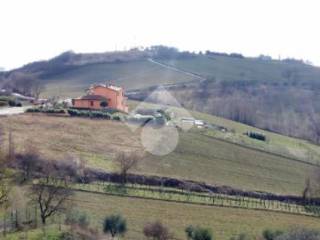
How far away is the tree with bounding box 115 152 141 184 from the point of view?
40.4m

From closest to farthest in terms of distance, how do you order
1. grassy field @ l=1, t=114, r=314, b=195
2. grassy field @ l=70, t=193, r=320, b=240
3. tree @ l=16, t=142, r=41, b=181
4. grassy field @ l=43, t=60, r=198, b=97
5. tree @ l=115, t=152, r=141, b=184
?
1. grassy field @ l=70, t=193, r=320, b=240
2. tree @ l=16, t=142, r=41, b=181
3. tree @ l=115, t=152, r=141, b=184
4. grassy field @ l=1, t=114, r=314, b=195
5. grassy field @ l=43, t=60, r=198, b=97

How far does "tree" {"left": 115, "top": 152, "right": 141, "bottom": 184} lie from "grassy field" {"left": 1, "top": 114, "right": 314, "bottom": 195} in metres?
0.69

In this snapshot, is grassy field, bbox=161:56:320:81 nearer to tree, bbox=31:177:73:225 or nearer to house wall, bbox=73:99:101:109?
house wall, bbox=73:99:101:109

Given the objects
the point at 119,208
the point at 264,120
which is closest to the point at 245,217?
the point at 119,208

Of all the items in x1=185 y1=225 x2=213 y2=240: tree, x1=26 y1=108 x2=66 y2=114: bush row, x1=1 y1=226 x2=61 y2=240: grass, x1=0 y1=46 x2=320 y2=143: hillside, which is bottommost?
x1=185 y1=225 x2=213 y2=240: tree

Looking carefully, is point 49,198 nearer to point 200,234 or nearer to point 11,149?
point 200,234

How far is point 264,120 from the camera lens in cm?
7844

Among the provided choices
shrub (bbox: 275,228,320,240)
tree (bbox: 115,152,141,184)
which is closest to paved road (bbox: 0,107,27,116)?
tree (bbox: 115,152,141,184)

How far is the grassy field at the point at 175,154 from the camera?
43.4 meters

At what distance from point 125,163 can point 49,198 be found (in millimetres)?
13427

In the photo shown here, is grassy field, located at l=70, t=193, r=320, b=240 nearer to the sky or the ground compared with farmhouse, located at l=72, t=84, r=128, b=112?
nearer to the ground

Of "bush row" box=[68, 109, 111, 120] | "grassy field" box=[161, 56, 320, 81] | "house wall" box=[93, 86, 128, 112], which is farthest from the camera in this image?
"grassy field" box=[161, 56, 320, 81]

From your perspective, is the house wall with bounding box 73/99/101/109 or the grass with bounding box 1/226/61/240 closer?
the grass with bounding box 1/226/61/240

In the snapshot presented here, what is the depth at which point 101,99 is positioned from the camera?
61.1 meters
